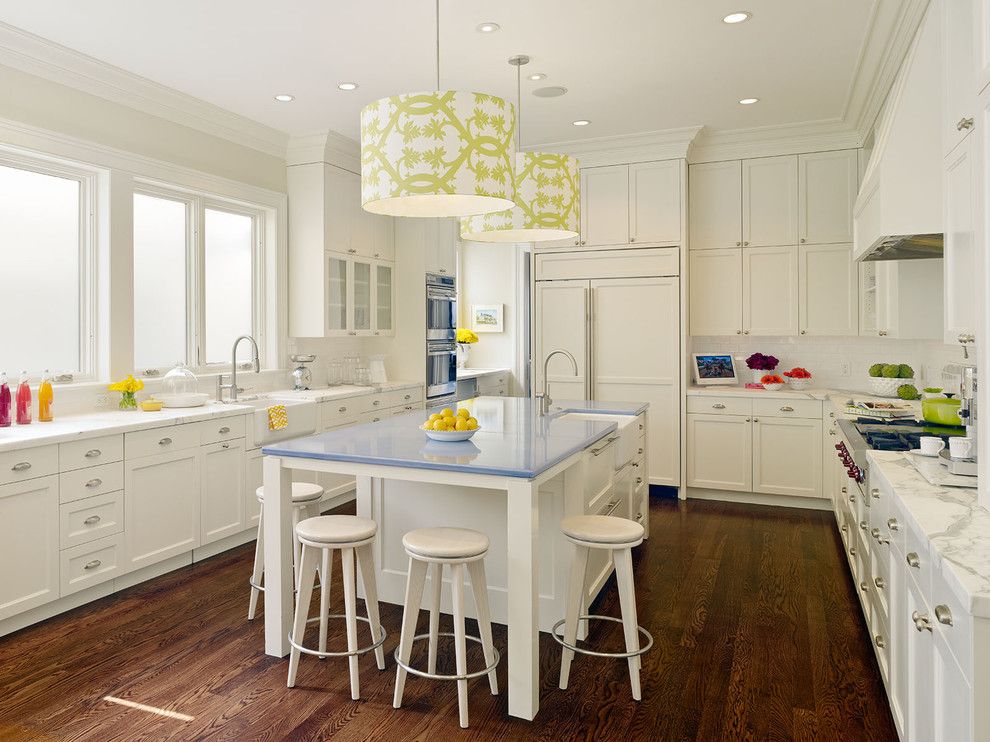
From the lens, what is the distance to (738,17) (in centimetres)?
356

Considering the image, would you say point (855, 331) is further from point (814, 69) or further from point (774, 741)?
point (774, 741)

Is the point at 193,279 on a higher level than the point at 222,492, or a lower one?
higher

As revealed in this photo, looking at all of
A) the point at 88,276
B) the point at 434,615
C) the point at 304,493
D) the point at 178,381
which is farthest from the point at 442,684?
the point at 88,276

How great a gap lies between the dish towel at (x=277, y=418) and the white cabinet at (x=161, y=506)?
592 millimetres

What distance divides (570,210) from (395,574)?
1.93 meters

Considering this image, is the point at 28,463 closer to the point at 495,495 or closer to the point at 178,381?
the point at 178,381

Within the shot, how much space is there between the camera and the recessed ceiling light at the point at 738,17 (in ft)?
11.5

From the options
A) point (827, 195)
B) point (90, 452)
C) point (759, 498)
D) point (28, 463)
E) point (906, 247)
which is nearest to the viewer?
point (28, 463)

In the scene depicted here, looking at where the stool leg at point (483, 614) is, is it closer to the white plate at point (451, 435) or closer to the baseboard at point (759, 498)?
the white plate at point (451, 435)

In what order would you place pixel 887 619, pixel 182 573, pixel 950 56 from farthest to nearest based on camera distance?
pixel 182 573 < pixel 887 619 < pixel 950 56

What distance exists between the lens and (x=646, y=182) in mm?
5703

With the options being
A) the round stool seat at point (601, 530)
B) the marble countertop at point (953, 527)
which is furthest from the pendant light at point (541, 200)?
the marble countertop at point (953, 527)

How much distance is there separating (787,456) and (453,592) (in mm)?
3702

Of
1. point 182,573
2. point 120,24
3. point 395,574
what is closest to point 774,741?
point 395,574
